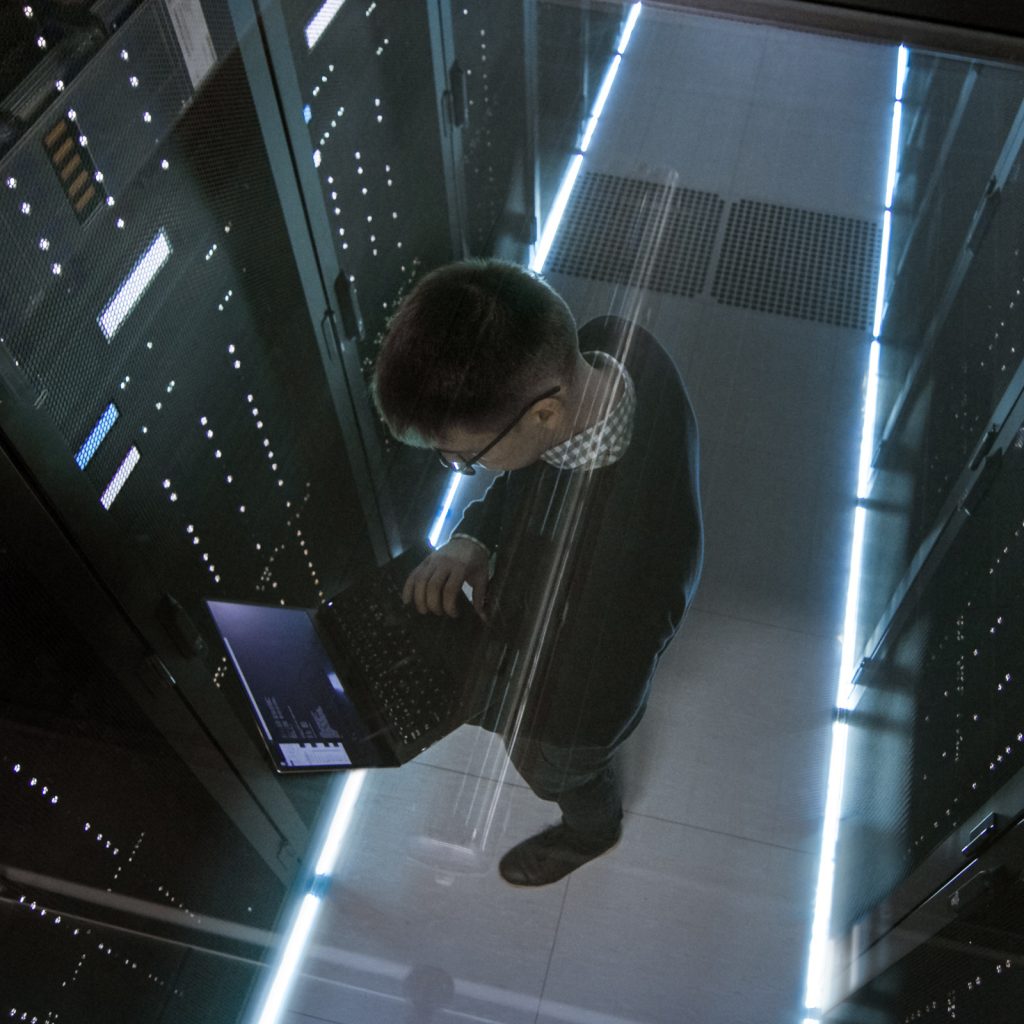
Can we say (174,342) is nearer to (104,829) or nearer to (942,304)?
(104,829)

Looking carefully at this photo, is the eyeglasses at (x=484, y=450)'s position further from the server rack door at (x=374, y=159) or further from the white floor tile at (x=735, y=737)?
the white floor tile at (x=735, y=737)

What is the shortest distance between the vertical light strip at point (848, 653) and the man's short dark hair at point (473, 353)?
520mm

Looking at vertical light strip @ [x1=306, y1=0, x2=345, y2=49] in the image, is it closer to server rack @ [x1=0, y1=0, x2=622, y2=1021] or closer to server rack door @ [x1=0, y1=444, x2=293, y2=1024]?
server rack @ [x1=0, y1=0, x2=622, y2=1021]

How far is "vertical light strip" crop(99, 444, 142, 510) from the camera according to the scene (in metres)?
0.91

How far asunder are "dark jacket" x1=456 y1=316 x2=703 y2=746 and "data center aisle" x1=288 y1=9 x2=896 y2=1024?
58mm

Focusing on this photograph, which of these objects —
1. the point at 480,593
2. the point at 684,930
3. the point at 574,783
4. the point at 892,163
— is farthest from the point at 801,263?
the point at 684,930

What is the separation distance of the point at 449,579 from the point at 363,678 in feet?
0.53

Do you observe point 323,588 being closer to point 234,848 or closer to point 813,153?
point 234,848

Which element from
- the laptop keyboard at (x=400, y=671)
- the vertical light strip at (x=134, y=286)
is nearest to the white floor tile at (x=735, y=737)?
the laptop keyboard at (x=400, y=671)

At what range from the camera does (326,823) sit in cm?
126

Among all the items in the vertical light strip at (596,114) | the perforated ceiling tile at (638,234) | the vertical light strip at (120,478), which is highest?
the vertical light strip at (120,478)

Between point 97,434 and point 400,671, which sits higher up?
point 97,434

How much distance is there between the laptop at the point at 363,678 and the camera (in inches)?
46.6

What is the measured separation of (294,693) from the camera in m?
1.20
